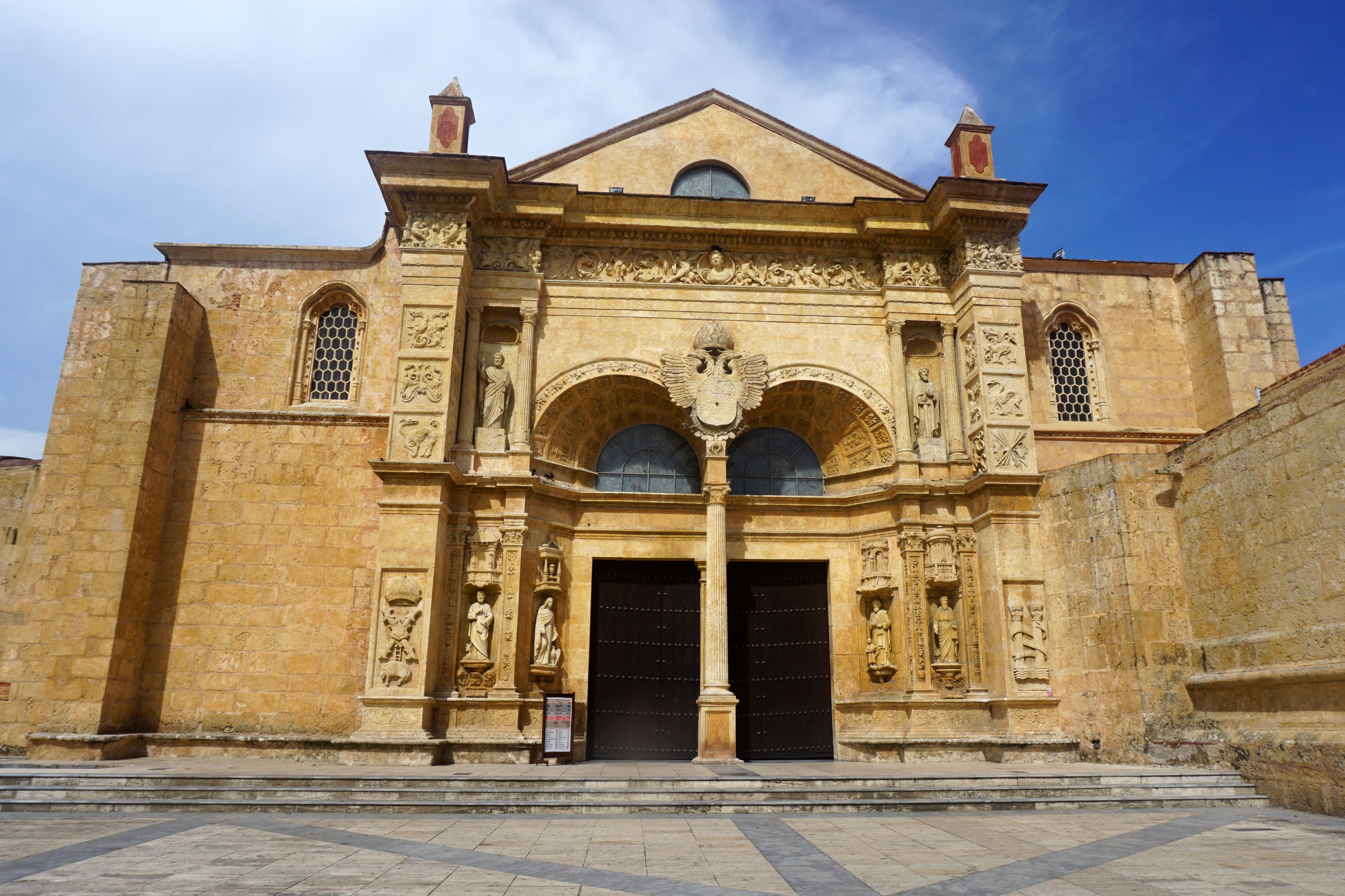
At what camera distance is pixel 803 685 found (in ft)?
54.3

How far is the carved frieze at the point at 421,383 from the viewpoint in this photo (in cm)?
1557

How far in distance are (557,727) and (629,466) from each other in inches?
219

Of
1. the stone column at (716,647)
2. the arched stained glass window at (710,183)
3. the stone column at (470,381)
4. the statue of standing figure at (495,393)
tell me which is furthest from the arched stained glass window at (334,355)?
Result: the stone column at (716,647)

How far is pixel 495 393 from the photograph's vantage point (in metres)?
16.5

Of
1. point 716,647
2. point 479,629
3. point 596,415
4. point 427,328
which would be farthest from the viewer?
point 596,415

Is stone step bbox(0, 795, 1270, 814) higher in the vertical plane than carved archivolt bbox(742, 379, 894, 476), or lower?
lower

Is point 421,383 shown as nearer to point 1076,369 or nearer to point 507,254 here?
point 507,254

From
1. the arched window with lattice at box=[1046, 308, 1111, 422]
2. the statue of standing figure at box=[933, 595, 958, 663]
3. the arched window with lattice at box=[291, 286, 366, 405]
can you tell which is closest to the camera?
the statue of standing figure at box=[933, 595, 958, 663]

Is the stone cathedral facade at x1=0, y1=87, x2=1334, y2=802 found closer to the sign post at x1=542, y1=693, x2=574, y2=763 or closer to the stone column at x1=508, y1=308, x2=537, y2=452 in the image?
the stone column at x1=508, y1=308, x2=537, y2=452

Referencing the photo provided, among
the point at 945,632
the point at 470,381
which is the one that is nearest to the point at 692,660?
the point at 945,632

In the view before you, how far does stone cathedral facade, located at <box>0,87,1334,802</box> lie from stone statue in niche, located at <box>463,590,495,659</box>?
0.14 metres

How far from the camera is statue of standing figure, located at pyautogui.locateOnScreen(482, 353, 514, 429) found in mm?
16406

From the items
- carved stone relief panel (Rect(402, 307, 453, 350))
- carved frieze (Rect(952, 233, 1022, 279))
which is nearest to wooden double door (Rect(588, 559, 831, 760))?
carved stone relief panel (Rect(402, 307, 453, 350))

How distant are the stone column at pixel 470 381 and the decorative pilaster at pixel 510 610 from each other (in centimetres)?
199
